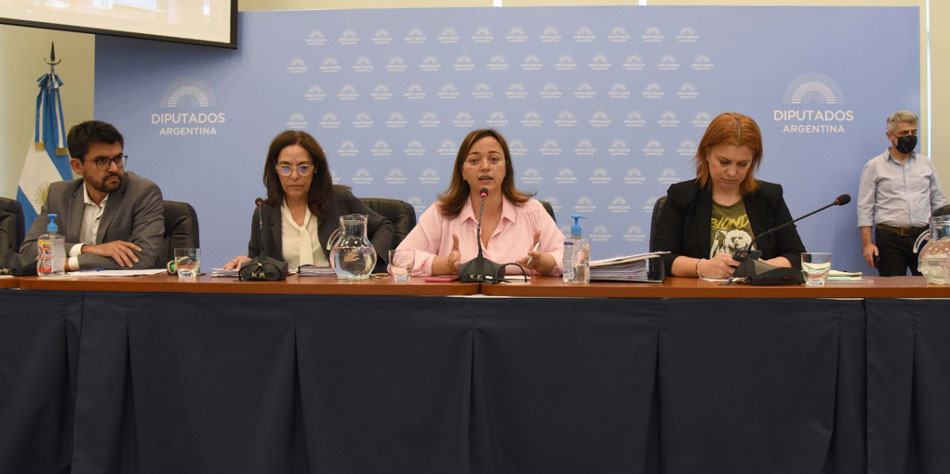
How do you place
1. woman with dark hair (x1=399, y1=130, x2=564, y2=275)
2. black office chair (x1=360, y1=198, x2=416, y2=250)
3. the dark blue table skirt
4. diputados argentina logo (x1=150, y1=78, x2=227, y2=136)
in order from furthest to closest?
1. diputados argentina logo (x1=150, y1=78, x2=227, y2=136)
2. black office chair (x1=360, y1=198, x2=416, y2=250)
3. woman with dark hair (x1=399, y1=130, x2=564, y2=275)
4. the dark blue table skirt

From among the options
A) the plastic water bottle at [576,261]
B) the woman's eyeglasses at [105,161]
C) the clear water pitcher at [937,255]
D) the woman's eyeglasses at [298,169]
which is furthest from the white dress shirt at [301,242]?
the clear water pitcher at [937,255]

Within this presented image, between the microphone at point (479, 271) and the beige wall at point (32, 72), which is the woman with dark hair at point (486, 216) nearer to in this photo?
the microphone at point (479, 271)

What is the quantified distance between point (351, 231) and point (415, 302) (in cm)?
50

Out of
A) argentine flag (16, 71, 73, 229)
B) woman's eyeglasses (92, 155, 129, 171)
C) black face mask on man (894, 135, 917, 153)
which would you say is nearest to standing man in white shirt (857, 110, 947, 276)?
black face mask on man (894, 135, 917, 153)

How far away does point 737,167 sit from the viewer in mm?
2359

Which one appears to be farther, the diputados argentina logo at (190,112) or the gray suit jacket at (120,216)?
the diputados argentina logo at (190,112)

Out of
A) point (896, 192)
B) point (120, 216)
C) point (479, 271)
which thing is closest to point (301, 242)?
point (120, 216)

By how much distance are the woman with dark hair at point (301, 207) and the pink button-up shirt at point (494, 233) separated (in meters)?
0.17

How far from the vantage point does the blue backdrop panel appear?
4.42 m

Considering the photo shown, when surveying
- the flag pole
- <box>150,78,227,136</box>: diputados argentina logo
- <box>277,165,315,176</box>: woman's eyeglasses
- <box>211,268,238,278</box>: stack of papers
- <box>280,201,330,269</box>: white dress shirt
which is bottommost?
<box>211,268,238,278</box>: stack of papers

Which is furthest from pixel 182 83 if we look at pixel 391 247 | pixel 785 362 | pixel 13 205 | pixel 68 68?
pixel 785 362

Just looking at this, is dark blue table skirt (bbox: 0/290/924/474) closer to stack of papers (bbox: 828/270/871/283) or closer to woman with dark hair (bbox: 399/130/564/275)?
Result: stack of papers (bbox: 828/270/871/283)

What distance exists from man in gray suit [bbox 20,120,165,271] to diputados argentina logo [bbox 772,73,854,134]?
12.1ft

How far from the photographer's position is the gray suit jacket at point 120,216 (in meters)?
2.74
